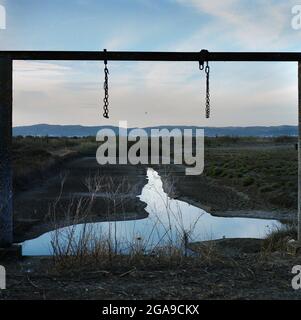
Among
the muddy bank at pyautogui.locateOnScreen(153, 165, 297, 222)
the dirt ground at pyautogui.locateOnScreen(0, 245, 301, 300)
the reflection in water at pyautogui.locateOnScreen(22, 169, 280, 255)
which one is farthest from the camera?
the muddy bank at pyautogui.locateOnScreen(153, 165, 297, 222)

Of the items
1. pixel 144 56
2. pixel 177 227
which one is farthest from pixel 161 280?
pixel 177 227

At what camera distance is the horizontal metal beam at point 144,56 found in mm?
7871

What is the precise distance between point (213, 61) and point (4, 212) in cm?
385

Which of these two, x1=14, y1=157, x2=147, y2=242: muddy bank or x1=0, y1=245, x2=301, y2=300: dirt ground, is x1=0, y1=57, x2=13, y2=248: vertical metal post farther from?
x1=14, y1=157, x2=147, y2=242: muddy bank

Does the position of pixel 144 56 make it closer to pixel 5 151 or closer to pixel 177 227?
pixel 5 151

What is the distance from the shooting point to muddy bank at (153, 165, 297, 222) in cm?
1897

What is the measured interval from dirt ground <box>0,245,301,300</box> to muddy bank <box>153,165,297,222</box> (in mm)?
8248

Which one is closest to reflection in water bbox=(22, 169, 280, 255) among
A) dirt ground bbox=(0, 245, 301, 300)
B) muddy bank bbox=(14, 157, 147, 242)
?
muddy bank bbox=(14, 157, 147, 242)

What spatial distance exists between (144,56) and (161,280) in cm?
326

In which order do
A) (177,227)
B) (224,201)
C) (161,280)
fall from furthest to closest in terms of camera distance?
(224,201), (177,227), (161,280)

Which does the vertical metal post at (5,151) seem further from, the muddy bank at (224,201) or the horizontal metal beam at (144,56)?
the muddy bank at (224,201)

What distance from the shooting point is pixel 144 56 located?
7941 mm
